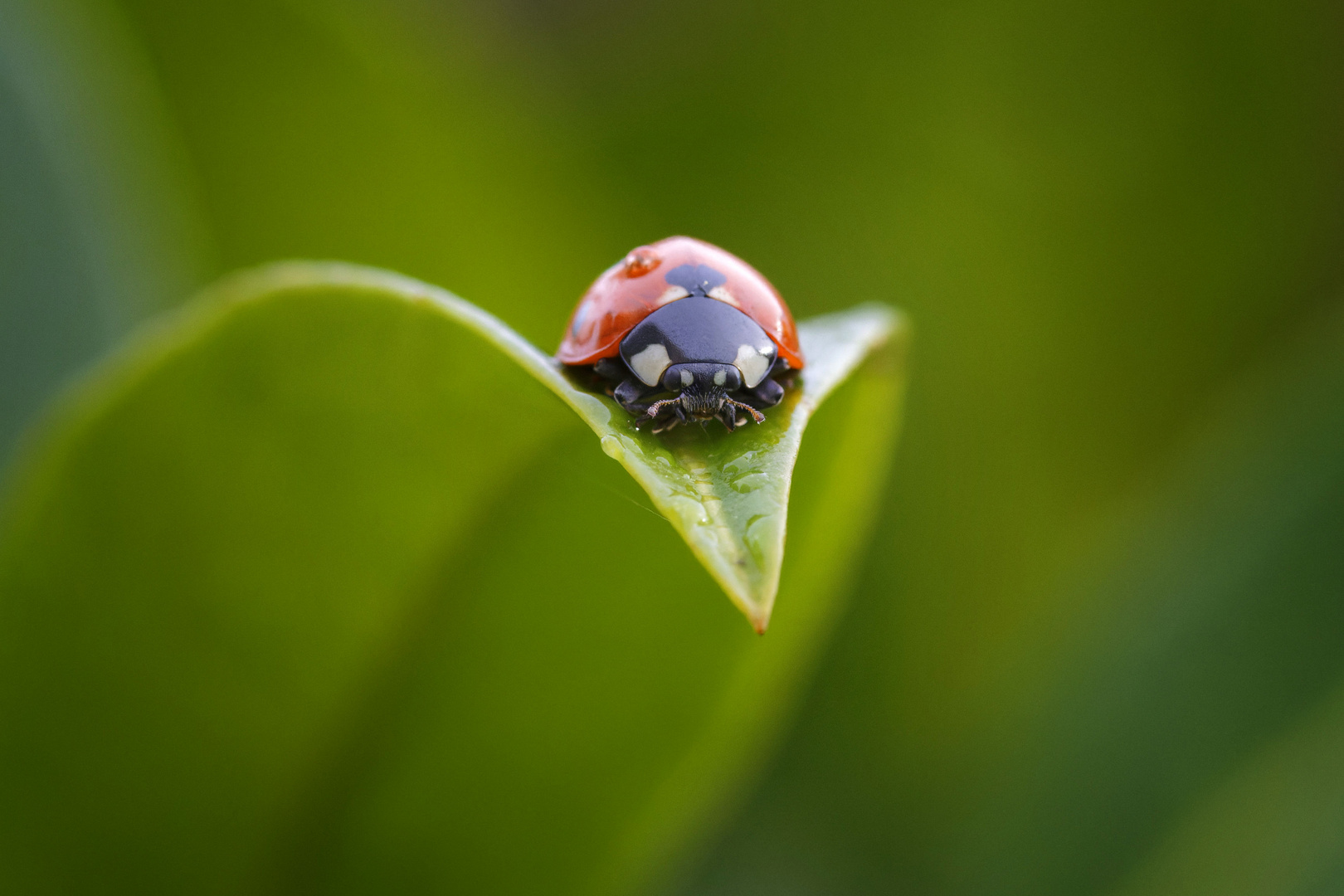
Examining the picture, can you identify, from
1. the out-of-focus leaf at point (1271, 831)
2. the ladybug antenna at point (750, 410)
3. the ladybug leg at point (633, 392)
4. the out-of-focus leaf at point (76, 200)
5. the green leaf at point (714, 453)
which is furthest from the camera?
the out-of-focus leaf at point (76, 200)

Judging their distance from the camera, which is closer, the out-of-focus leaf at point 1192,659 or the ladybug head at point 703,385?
the ladybug head at point 703,385

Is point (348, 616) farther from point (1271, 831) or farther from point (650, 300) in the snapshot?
point (1271, 831)

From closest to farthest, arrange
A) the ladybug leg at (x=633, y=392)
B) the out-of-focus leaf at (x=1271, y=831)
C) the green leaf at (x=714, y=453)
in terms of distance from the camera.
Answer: the green leaf at (x=714, y=453) < the ladybug leg at (x=633, y=392) < the out-of-focus leaf at (x=1271, y=831)

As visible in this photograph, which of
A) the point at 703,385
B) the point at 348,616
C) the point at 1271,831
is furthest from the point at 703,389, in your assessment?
the point at 1271,831

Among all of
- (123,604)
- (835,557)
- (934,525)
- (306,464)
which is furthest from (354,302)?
(934,525)

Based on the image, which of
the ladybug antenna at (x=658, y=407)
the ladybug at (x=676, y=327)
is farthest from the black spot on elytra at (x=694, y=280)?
the ladybug antenna at (x=658, y=407)

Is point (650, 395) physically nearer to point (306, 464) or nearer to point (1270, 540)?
point (306, 464)

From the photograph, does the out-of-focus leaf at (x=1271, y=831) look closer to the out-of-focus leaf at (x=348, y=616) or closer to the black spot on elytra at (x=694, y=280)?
the out-of-focus leaf at (x=348, y=616)

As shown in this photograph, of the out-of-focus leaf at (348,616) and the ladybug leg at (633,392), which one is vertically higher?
the ladybug leg at (633,392)

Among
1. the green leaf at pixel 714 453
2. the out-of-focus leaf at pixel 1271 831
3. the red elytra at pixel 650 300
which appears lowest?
the out-of-focus leaf at pixel 1271 831
